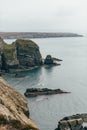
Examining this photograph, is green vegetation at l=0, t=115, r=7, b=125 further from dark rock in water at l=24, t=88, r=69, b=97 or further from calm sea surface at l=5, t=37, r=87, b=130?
dark rock in water at l=24, t=88, r=69, b=97

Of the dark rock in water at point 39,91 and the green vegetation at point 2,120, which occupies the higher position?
the green vegetation at point 2,120

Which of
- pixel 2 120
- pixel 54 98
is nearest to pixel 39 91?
pixel 54 98

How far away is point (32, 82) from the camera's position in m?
170

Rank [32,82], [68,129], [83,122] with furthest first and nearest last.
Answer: [32,82] < [83,122] < [68,129]

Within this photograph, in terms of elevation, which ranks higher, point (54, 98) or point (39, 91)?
point (39, 91)

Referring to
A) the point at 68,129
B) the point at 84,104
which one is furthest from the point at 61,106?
the point at 68,129

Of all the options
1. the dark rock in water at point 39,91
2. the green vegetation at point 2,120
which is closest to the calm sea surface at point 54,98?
the dark rock in water at point 39,91

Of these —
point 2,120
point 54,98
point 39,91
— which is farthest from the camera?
point 39,91

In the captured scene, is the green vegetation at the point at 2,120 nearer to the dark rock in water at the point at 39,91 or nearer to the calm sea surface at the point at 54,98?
the calm sea surface at the point at 54,98

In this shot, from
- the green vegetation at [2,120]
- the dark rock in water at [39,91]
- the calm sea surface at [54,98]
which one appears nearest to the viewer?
the green vegetation at [2,120]

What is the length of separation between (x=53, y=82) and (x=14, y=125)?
12932 cm

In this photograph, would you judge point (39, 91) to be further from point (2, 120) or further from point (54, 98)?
point (2, 120)

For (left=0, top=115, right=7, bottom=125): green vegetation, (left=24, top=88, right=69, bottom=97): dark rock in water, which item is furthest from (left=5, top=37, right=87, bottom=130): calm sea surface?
(left=0, top=115, right=7, bottom=125): green vegetation

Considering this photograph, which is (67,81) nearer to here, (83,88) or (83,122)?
(83,88)
